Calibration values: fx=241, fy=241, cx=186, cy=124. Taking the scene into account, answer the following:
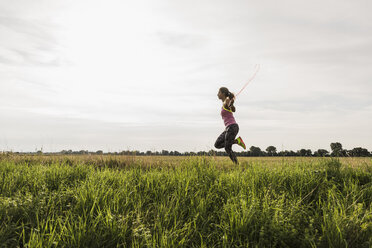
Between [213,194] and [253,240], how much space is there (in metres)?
1.36

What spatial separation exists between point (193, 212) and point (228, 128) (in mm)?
5199

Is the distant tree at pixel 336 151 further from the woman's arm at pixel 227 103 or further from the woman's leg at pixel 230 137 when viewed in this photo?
the woman's arm at pixel 227 103

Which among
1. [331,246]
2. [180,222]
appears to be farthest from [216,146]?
[331,246]

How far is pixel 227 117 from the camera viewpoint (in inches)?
351

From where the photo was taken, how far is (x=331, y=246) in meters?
2.91

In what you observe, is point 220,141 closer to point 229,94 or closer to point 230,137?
point 230,137

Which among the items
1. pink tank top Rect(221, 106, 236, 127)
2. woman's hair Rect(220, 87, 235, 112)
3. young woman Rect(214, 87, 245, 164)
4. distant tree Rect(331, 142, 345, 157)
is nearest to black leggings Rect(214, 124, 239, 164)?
young woman Rect(214, 87, 245, 164)

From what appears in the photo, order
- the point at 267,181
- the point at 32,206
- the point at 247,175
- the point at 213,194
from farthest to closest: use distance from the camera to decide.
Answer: the point at 247,175, the point at 267,181, the point at 213,194, the point at 32,206

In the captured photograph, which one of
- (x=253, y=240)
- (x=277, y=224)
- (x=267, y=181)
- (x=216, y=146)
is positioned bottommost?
(x=253, y=240)

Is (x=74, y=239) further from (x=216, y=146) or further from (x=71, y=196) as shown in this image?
(x=216, y=146)

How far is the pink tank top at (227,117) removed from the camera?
8832 mm

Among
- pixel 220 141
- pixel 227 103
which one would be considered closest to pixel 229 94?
pixel 227 103

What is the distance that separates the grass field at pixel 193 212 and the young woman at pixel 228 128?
2829 millimetres

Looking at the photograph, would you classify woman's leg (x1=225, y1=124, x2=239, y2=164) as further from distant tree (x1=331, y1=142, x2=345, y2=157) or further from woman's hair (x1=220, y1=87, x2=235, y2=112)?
distant tree (x1=331, y1=142, x2=345, y2=157)
